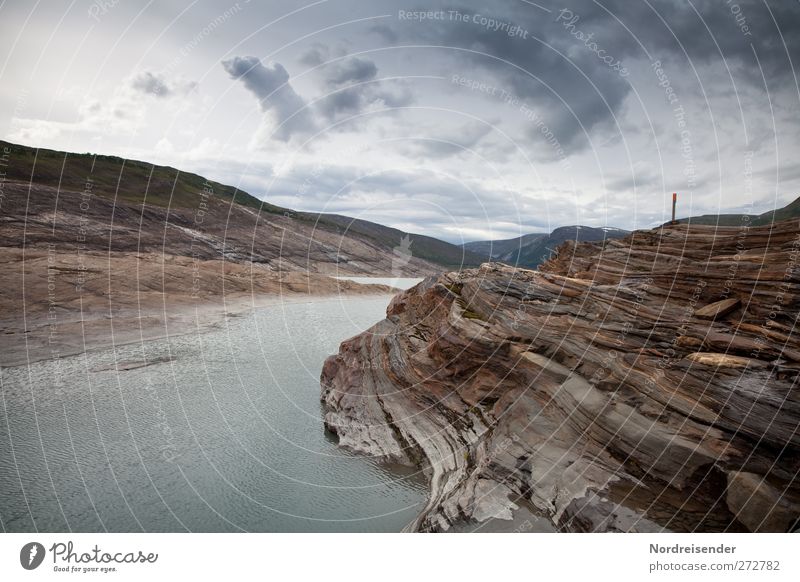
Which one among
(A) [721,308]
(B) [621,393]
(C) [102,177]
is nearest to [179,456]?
(B) [621,393]

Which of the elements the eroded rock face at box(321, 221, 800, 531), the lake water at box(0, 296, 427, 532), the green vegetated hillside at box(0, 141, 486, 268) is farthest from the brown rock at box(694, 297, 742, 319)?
the green vegetated hillside at box(0, 141, 486, 268)

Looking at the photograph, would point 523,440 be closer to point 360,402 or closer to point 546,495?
point 546,495

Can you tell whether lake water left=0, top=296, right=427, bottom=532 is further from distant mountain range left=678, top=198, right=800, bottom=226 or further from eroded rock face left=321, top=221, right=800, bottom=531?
distant mountain range left=678, top=198, right=800, bottom=226

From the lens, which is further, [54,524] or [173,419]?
[173,419]

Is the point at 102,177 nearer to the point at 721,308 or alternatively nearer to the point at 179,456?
the point at 179,456

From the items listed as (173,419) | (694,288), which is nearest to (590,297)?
(694,288)

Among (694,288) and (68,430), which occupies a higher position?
(694,288)
